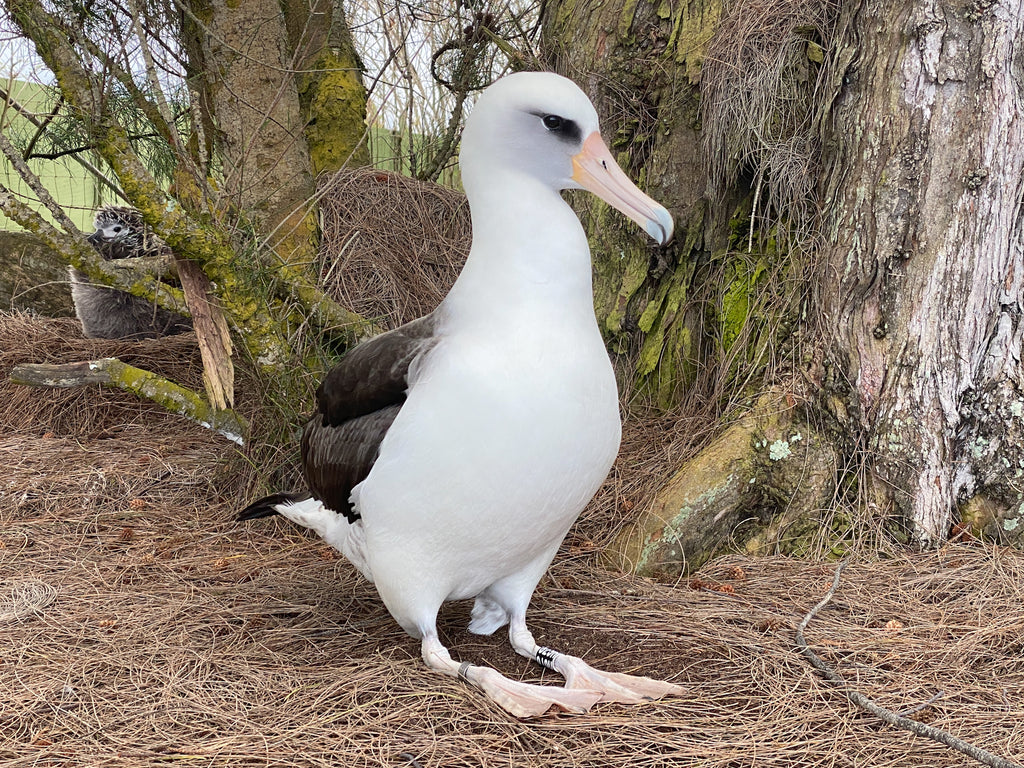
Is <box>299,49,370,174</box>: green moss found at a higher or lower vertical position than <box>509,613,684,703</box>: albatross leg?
higher

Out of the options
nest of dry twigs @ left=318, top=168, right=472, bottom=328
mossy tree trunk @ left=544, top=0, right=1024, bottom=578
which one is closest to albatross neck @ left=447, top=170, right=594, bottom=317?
mossy tree trunk @ left=544, top=0, right=1024, bottom=578

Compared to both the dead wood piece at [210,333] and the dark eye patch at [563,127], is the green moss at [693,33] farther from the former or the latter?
the dead wood piece at [210,333]

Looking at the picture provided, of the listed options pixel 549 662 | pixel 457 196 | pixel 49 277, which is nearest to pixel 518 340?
pixel 549 662

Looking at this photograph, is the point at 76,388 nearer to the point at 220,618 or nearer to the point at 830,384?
the point at 220,618

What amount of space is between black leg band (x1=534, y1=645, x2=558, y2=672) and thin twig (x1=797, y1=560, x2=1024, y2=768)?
0.74 metres

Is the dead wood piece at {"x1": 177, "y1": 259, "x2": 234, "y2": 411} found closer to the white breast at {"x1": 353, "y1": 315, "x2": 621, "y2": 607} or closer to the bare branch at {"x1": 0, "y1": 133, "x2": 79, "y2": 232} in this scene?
the bare branch at {"x1": 0, "y1": 133, "x2": 79, "y2": 232}

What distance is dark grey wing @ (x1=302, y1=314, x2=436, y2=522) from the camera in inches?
111

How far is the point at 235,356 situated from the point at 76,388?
1.50 meters

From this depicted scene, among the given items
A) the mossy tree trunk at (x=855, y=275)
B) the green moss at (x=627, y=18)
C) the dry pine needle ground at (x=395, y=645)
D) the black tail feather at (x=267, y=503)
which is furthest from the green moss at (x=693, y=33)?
the black tail feather at (x=267, y=503)

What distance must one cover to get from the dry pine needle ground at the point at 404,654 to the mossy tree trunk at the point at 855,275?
0.24 m

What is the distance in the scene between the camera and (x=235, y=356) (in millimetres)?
4492

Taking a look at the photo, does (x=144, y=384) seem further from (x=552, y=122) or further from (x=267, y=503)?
(x=552, y=122)

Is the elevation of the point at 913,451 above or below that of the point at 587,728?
above

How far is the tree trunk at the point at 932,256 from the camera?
3.46 meters
